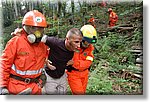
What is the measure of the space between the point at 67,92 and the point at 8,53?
1.90 ft

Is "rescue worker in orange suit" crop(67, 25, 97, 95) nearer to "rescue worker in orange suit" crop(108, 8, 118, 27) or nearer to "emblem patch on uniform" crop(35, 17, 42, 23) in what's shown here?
"rescue worker in orange suit" crop(108, 8, 118, 27)

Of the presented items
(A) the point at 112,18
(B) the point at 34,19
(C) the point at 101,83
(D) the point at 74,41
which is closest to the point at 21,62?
(B) the point at 34,19

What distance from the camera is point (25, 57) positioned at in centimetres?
302

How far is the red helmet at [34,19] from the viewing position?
3.02m

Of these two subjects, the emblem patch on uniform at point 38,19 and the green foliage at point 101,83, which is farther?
the green foliage at point 101,83

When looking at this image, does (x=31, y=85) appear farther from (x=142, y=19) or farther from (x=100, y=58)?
(x=142, y=19)

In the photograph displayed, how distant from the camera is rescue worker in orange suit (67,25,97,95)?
10.2 feet

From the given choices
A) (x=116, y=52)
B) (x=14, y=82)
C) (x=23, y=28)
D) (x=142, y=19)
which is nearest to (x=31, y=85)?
(x=14, y=82)

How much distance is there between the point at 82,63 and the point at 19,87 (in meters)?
0.54

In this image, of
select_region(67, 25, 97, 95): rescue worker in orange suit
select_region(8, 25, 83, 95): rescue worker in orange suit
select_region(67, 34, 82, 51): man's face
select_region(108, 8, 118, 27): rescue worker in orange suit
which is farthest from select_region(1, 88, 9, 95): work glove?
select_region(108, 8, 118, 27): rescue worker in orange suit

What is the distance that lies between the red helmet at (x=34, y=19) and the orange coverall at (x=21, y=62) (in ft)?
0.29

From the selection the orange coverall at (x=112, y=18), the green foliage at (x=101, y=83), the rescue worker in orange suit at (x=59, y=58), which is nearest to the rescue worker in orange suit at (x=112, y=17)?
the orange coverall at (x=112, y=18)

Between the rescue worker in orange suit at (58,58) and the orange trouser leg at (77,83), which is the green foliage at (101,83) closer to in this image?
the orange trouser leg at (77,83)

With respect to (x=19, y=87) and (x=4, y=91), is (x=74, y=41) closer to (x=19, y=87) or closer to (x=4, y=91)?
(x=19, y=87)
